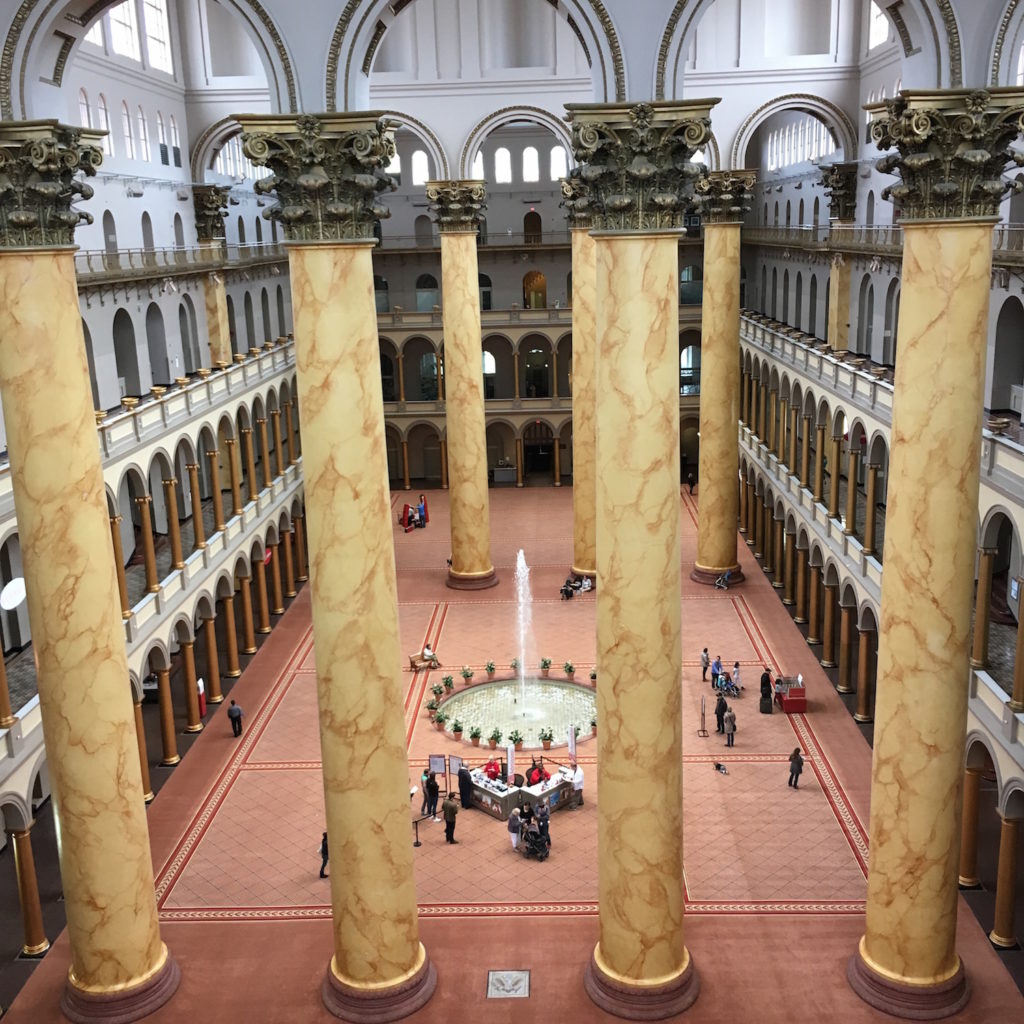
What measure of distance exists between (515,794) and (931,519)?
9863 millimetres

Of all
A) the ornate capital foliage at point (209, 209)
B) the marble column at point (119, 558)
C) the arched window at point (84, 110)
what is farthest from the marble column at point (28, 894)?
the ornate capital foliage at point (209, 209)

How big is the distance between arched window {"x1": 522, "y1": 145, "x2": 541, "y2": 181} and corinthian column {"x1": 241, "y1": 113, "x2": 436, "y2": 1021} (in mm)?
36594

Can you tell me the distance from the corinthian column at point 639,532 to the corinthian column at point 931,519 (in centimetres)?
205

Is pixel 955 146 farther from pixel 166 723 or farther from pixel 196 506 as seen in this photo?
pixel 196 506

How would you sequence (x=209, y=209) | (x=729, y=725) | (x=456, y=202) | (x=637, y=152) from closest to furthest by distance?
(x=637, y=152) < (x=729, y=725) < (x=456, y=202) < (x=209, y=209)

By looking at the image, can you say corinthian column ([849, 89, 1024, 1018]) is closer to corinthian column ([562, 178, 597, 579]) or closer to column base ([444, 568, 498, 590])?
corinthian column ([562, 178, 597, 579])

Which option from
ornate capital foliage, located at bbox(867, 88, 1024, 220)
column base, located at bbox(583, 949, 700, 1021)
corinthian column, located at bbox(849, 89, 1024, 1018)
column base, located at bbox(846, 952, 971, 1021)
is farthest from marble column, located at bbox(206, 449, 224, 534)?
ornate capital foliage, located at bbox(867, 88, 1024, 220)

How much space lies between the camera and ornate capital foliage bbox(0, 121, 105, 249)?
10555 millimetres

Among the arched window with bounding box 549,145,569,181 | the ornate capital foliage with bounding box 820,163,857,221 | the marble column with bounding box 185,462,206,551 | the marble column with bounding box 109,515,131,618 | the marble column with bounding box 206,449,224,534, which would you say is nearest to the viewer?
the marble column with bounding box 109,515,131,618

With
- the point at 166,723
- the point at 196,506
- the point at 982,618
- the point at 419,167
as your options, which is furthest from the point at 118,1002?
the point at 419,167

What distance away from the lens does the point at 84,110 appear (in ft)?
85.1

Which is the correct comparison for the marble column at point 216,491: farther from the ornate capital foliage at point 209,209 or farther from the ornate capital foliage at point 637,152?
the ornate capital foliage at point 637,152

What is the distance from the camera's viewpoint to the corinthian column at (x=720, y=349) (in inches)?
1114

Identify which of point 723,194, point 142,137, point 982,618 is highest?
point 142,137
